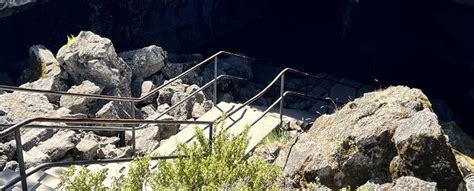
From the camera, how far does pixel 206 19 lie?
80.5ft

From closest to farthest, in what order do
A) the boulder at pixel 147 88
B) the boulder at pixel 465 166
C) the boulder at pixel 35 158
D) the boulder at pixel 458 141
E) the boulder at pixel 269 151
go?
the boulder at pixel 465 166 < the boulder at pixel 269 151 < the boulder at pixel 35 158 < the boulder at pixel 458 141 < the boulder at pixel 147 88

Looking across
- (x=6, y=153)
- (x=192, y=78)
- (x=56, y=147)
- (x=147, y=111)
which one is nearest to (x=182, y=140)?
(x=56, y=147)

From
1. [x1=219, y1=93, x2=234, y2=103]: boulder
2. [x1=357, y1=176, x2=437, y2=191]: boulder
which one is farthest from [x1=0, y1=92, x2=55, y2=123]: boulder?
[x1=357, y1=176, x2=437, y2=191]: boulder

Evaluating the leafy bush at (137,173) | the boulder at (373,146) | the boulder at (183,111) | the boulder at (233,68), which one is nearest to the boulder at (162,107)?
the boulder at (183,111)

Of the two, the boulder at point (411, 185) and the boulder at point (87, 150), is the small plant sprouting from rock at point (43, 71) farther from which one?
the boulder at point (411, 185)

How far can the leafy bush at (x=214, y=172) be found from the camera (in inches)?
207

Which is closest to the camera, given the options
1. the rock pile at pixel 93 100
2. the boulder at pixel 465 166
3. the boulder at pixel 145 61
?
the boulder at pixel 465 166

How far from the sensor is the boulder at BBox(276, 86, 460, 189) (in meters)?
5.74

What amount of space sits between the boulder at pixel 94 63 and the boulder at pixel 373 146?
24.1 ft

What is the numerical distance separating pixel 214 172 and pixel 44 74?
10.4 metres

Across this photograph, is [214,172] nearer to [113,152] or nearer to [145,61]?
[113,152]

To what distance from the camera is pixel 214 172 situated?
17.6 feet

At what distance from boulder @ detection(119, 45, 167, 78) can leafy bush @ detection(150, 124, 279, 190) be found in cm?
998

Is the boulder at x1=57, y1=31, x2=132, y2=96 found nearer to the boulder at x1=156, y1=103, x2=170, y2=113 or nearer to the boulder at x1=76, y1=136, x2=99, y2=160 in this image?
the boulder at x1=156, y1=103, x2=170, y2=113
